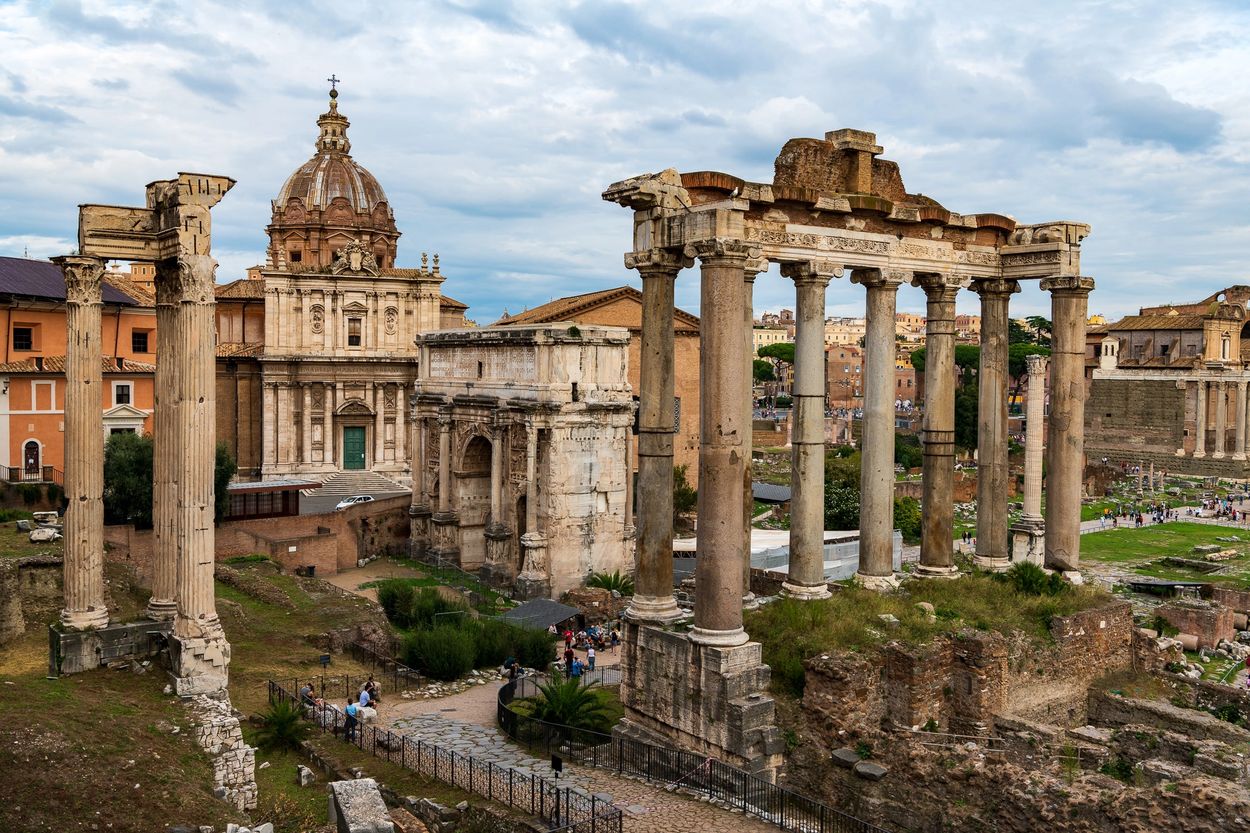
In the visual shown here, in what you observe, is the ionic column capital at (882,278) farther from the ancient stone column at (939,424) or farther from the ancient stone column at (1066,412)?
the ancient stone column at (1066,412)

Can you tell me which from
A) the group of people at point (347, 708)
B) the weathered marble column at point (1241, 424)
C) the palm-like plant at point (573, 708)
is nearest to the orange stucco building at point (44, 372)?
the group of people at point (347, 708)

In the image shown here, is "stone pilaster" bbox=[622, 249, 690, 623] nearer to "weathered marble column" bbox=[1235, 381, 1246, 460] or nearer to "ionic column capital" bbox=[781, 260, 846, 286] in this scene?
"ionic column capital" bbox=[781, 260, 846, 286]

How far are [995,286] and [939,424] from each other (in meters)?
2.70

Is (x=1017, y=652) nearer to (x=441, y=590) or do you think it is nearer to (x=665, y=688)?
(x=665, y=688)

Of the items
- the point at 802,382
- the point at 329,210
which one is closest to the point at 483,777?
the point at 802,382

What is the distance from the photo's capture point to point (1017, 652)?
15.3 meters

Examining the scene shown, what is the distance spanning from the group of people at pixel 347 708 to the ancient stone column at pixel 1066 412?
39.0 ft

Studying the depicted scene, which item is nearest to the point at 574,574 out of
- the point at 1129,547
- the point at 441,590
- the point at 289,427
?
the point at 441,590

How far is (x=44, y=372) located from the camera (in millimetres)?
33562

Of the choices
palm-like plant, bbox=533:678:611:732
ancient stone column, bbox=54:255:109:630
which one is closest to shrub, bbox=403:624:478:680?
palm-like plant, bbox=533:678:611:732

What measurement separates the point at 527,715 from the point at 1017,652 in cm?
743

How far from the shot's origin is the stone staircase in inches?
1719

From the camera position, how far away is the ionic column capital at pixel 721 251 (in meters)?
13.9

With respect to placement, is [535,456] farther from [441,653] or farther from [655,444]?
[655,444]
